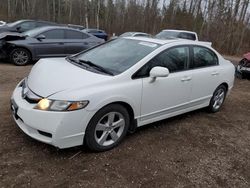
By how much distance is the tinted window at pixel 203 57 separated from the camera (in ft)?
16.5

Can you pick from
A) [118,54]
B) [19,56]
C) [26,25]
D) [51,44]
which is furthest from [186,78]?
[26,25]

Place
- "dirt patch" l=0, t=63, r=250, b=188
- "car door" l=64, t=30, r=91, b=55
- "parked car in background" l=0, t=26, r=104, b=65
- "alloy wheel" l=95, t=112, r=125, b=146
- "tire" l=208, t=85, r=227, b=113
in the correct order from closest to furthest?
"dirt patch" l=0, t=63, r=250, b=188 < "alloy wheel" l=95, t=112, r=125, b=146 < "tire" l=208, t=85, r=227, b=113 < "parked car in background" l=0, t=26, r=104, b=65 < "car door" l=64, t=30, r=91, b=55

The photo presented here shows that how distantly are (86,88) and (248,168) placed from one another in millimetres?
2360

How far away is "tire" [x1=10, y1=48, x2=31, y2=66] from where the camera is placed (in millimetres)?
9234

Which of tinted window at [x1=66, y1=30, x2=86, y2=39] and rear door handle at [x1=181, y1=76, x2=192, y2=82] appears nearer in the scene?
rear door handle at [x1=181, y1=76, x2=192, y2=82]

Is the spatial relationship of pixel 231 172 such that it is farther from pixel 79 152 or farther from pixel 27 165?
pixel 27 165

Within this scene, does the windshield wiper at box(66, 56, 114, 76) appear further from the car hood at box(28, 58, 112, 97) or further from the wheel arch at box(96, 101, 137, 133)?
the wheel arch at box(96, 101, 137, 133)

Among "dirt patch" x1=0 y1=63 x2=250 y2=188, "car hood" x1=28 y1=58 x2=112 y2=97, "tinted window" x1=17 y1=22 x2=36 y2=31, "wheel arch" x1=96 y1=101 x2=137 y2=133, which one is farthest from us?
"tinted window" x1=17 y1=22 x2=36 y2=31

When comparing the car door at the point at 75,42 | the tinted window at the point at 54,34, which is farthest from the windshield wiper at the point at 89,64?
the car door at the point at 75,42

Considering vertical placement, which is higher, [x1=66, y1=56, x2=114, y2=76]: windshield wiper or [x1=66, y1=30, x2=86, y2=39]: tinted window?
[x1=66, y1=56, x2=114, y2=76]: windshield wiper

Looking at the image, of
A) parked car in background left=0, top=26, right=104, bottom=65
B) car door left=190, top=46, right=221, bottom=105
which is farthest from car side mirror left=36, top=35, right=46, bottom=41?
car door left=190, top=46, right=221, bottom=105

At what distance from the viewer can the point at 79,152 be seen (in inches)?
146

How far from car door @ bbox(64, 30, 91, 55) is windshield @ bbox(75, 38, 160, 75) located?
5.54 meters

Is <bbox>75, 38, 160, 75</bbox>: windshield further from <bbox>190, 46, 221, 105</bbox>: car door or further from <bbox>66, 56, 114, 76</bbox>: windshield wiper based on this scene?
<bbox>190, 46, 221, 105</bbox>: car door
